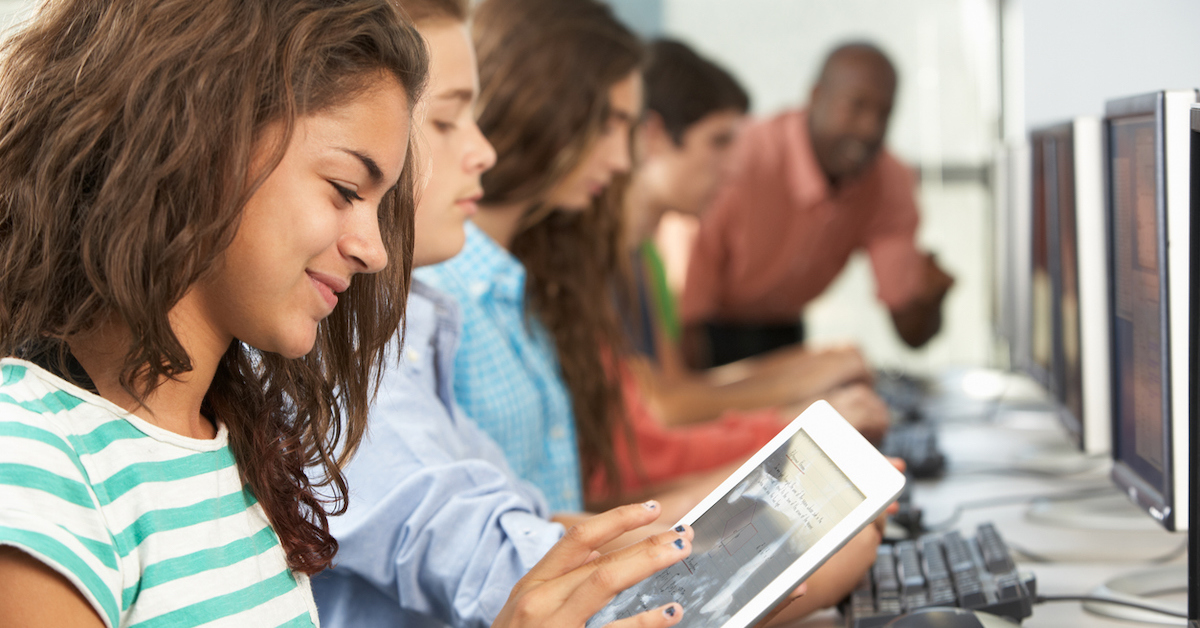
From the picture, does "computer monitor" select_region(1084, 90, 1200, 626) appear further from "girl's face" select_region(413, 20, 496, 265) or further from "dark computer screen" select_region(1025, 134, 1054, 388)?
"girl's face" select_region(413, 20, 496, 265)

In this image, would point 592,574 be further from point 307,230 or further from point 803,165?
point 803,165

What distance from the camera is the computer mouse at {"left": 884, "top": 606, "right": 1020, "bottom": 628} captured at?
2.39ft

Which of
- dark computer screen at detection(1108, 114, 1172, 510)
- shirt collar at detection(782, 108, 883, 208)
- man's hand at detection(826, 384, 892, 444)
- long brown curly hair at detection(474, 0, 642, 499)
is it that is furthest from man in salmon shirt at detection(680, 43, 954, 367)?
dark computer screen at detection(1108, 114, 1172, 510)

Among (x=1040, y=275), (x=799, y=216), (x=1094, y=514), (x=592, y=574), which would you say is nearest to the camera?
(x=592, y=574)

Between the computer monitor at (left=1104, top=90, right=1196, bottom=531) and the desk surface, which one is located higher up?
the computer monitor at (left=1104, top=90, right=1196, bottom=531)

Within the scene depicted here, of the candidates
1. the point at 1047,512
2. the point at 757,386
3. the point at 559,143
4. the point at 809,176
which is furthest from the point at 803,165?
the point at 1047,512

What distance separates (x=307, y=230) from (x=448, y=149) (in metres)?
0.40

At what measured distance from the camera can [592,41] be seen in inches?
52.3

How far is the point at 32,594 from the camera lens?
486 millimetres

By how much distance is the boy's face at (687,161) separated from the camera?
242 cm

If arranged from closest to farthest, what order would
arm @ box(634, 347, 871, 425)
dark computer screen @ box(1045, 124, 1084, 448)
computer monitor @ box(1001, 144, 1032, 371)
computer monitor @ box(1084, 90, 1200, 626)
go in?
1. computer monitor @ box(1084, 90, 1200, 626)
2. dark computer screen @ box(1045, 124, 1084, 448)
3. computer monitor @ box(1001, 144, 1032, 371)
4. arm @ box(634, 347, 871, 425)

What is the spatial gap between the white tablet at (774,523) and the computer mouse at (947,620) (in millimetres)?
172

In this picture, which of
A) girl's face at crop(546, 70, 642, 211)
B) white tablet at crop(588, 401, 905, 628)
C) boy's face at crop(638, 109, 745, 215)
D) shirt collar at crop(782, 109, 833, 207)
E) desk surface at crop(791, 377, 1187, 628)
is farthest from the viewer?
shirt collar at crop(782, 109, 833, 207)

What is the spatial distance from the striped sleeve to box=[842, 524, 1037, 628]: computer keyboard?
21.0 inches
